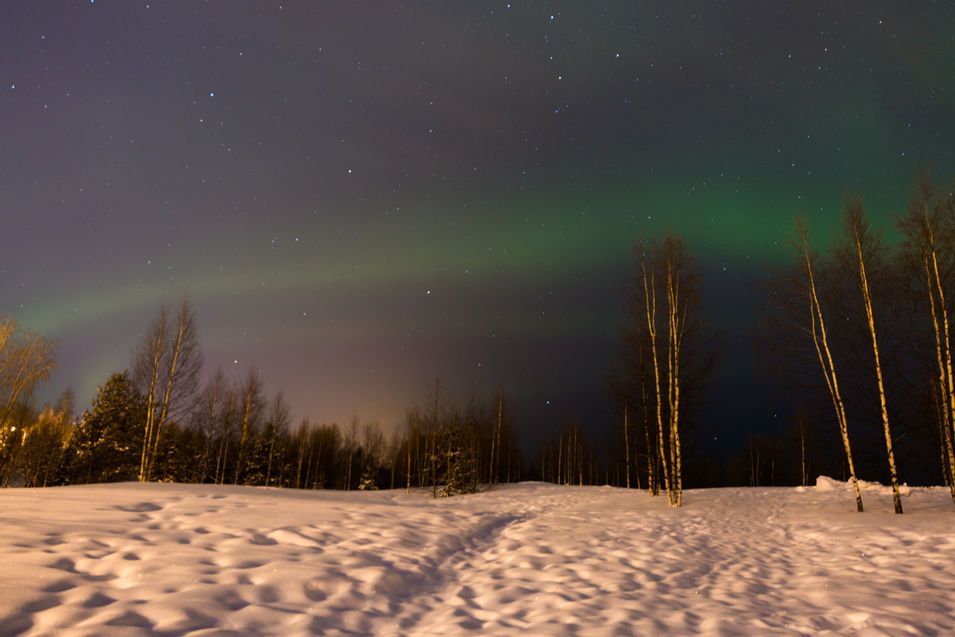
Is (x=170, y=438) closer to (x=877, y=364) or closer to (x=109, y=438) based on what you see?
(x=109, y=438)

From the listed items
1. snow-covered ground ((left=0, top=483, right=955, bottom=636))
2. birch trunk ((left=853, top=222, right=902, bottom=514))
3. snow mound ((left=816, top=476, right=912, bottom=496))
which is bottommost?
snow mound ((left=816, top=476, right=912, bottom=496))

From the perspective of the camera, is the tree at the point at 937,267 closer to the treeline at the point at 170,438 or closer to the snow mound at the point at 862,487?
the snow mound at the point at 862,487

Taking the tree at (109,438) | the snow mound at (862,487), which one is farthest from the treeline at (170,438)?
the snow mound at (862,487)

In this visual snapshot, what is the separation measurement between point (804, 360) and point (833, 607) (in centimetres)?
1149

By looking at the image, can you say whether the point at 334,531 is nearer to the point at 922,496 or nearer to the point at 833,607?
the point at 833,607

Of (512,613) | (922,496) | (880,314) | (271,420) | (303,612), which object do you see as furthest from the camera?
(271,420)

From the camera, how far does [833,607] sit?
5582mm

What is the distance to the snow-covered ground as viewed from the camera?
14.7ft

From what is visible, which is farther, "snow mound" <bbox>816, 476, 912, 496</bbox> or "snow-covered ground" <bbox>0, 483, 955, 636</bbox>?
"snow mound" <bbox>816, 476, 912, 496</bbox>

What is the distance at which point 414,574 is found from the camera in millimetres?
6332

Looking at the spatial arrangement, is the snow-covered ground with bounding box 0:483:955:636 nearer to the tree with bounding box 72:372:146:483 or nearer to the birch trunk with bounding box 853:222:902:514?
the birch trunk with bounding box 853:222:902:514

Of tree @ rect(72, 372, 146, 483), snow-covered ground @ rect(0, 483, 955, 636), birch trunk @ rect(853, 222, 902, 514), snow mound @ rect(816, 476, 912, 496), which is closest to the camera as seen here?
snow-covered ground @ rect(0, 483, 955, 636)

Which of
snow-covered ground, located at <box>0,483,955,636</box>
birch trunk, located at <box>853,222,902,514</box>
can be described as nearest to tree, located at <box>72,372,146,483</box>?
snow-covered ground, located at <box>0,483,955,636</box>

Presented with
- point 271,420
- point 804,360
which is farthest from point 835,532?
point 271,420
